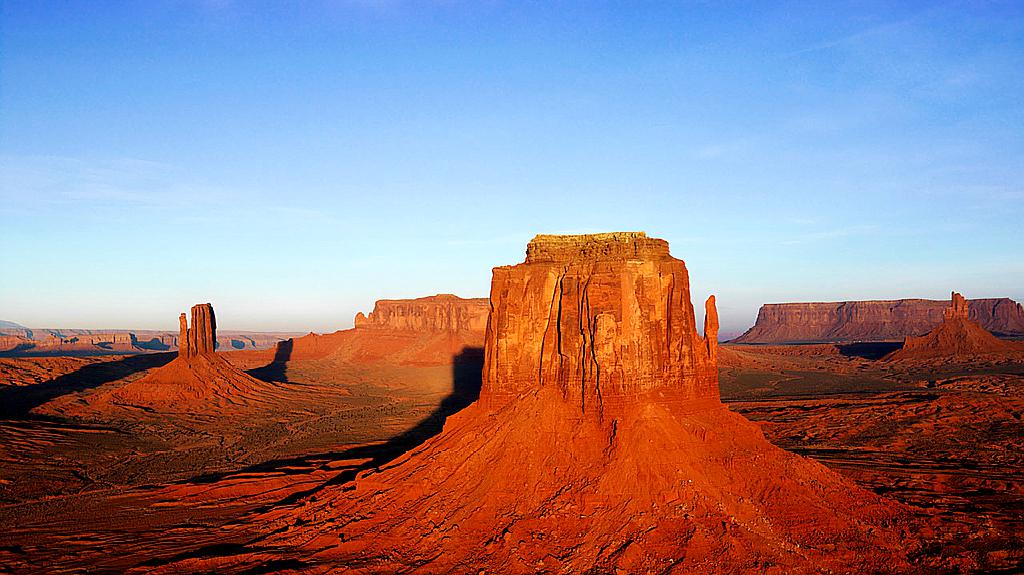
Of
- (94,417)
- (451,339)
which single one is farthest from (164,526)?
(451,339)

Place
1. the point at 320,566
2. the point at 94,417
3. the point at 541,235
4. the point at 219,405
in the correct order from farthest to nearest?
the point at 219,405, the point at 94,417, the point at 541,235, the point at 320,566

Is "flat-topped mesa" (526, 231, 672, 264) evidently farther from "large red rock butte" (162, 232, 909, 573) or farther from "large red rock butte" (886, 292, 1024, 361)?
"large red rock butte" (886, 292, 1024, 361)

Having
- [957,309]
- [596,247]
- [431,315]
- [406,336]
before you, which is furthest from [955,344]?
[596,247]

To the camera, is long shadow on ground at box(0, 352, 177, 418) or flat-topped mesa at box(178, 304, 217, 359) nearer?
long shadow on ground at box(0, 352, 177, 418)

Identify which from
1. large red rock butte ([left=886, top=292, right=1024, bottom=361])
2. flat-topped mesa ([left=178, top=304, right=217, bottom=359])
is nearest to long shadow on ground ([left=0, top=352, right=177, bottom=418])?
flat-topped mesa ([left=178, top=304, right=217, bottom=359])

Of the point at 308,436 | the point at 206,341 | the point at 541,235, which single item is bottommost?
the point at 308,436

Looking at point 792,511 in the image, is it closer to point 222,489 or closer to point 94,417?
point 222,489
